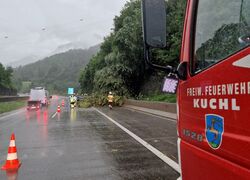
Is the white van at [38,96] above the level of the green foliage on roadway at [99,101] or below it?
above

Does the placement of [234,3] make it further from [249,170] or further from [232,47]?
[249,170]

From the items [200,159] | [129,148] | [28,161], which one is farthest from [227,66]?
[129,148]

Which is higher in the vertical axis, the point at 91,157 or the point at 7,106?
the point at 7,106

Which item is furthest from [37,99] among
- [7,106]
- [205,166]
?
[205,166]

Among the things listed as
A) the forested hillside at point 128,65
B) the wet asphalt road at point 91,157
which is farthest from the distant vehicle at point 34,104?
the wet asphalt road at point 91,157

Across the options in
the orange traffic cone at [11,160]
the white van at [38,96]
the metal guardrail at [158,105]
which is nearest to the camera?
the orange traffic cone at [11,160]

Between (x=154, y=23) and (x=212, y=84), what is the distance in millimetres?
757

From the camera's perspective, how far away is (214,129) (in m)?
2.63

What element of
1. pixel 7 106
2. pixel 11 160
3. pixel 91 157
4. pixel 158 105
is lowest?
pixel 91 157

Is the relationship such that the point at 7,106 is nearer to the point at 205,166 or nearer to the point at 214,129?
the point at 205,166

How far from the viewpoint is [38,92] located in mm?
44688

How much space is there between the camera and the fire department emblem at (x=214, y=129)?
2.54 m

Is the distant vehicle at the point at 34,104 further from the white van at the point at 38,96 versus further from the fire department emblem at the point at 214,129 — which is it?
the fire department emblem at the point at 214,129

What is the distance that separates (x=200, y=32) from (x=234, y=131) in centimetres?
101
